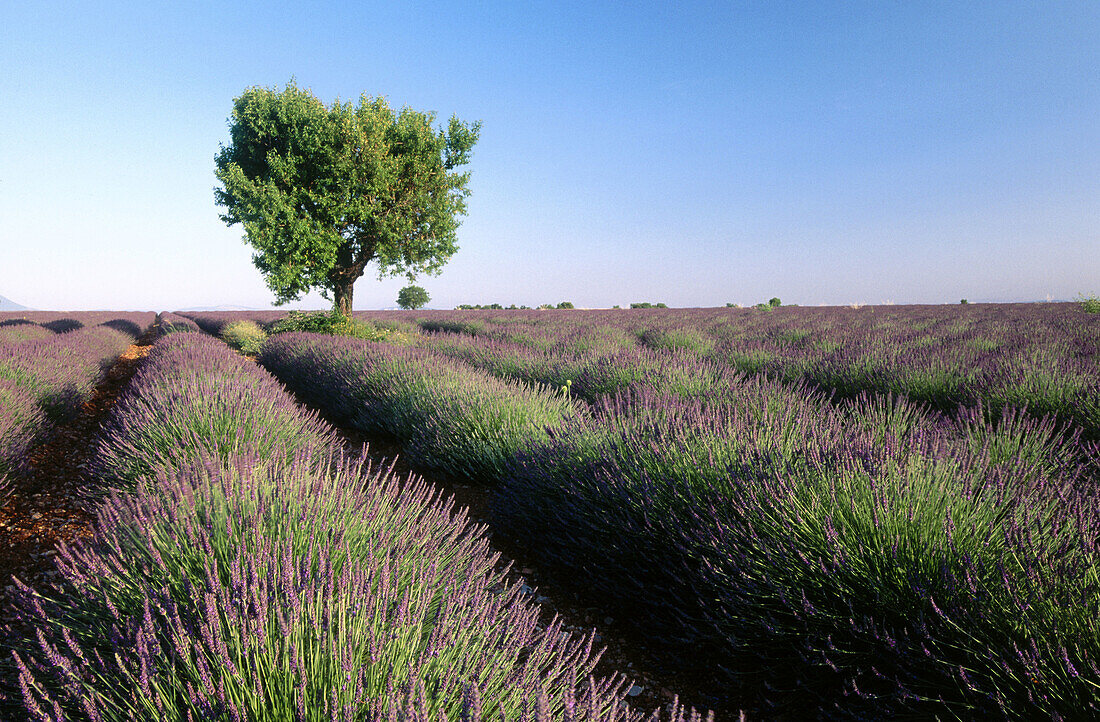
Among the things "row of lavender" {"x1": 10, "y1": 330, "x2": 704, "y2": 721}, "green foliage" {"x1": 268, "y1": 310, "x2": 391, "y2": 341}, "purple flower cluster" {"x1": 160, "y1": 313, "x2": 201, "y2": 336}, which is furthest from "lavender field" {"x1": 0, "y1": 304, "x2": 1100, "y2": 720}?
"purple flower cluster" {"x1": 160, "y1": 313, "x2": 201, "y2": 336}

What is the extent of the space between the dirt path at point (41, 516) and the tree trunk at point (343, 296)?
10.1 metres

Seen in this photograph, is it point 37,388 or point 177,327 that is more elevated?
point 177,327

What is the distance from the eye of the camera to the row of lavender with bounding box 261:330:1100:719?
4.78 ft

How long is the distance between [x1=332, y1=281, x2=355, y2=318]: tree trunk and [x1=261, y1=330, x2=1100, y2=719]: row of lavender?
14231 mm

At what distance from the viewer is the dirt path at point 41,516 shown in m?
2.05

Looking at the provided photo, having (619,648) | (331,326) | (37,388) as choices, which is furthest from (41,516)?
(331,326)

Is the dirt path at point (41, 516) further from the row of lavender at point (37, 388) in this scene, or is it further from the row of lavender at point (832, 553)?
the row of lavender at point (832, 553)

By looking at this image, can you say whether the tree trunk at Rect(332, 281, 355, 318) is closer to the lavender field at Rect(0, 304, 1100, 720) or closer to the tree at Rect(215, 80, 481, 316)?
the tree at Rect(215, 80, 481, 316)

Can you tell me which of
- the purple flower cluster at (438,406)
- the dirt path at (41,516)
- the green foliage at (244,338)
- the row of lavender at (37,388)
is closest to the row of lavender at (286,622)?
the dirt path at (41,516)

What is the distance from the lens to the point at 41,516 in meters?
3.63

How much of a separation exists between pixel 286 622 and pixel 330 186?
1505 cm

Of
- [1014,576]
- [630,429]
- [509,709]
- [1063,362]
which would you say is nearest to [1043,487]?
[1014,576]

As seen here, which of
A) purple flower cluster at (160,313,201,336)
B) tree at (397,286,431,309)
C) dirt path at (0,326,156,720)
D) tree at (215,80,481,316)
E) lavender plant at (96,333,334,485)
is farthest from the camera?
tree at (397,286,431,309)

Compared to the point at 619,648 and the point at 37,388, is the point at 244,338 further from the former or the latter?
the point at 619,648
